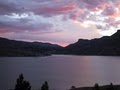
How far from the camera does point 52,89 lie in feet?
409

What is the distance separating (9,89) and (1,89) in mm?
5400

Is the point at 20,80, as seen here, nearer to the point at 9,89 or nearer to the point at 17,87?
the point at 17,87

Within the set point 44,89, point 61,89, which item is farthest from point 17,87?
point 61,89

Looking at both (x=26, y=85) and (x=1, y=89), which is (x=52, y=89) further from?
(x=26, y=85)

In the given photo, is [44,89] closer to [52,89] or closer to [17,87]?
[17,87]

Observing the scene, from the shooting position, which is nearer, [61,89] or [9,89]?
[9,89]

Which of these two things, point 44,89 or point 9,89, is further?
point 9,89

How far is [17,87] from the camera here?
39.5 m

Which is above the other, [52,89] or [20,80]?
[20,80]

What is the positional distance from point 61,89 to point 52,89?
15.7ft

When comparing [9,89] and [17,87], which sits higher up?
[17,87]

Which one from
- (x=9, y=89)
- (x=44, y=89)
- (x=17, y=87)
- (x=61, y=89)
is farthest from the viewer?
(x=61, y=89)

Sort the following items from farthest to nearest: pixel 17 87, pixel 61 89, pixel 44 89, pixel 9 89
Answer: pixel 61 89, pixel 9 89, pixel 44 89, pixel 17 87

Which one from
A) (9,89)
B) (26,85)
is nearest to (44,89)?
(26,85)
